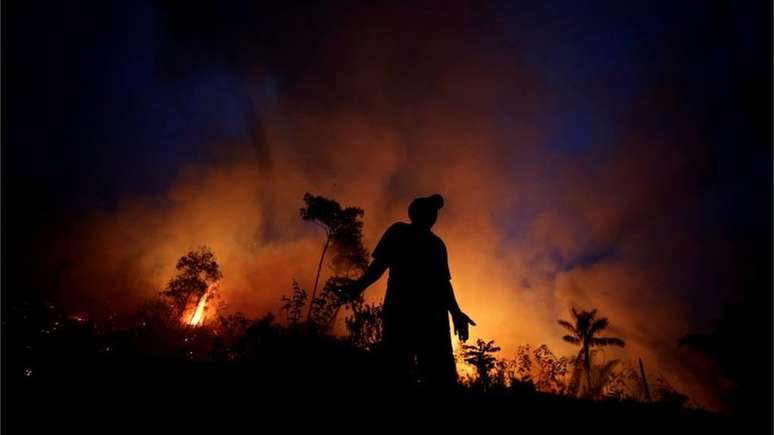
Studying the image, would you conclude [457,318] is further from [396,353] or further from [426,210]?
[426,210]

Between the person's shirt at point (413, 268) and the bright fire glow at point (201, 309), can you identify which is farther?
the bright fire glow at point (201, 309)

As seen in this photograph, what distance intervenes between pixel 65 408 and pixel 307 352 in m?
2.70

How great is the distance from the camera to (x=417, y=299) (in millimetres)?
2963

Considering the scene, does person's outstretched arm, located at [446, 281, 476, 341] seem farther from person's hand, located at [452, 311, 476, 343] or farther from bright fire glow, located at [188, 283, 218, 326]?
bright fire glow, located at [188, 283, 218, 326]

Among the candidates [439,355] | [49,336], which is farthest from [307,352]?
[49,336]

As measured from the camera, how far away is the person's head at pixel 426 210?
3.38 meters

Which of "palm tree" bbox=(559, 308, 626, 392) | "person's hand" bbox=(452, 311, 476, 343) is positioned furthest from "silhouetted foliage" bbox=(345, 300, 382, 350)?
"palm tree" bbox=(559, 308, 626, 392)

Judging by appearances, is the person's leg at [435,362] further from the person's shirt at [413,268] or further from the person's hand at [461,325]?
the person's hand at [461,325]

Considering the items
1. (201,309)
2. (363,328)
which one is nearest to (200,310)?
(201,309)

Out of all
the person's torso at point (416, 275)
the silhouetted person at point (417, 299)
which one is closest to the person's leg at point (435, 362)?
the silhouetted person at point (417, 299)

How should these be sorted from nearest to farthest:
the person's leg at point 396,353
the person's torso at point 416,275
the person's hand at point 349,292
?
the person's leg at point 396,353, the person's torso at point 416,275, the person's hand at point 349,292

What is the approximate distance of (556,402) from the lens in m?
2.71

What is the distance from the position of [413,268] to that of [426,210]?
674 millimetres

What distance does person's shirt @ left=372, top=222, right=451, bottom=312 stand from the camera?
297cm
